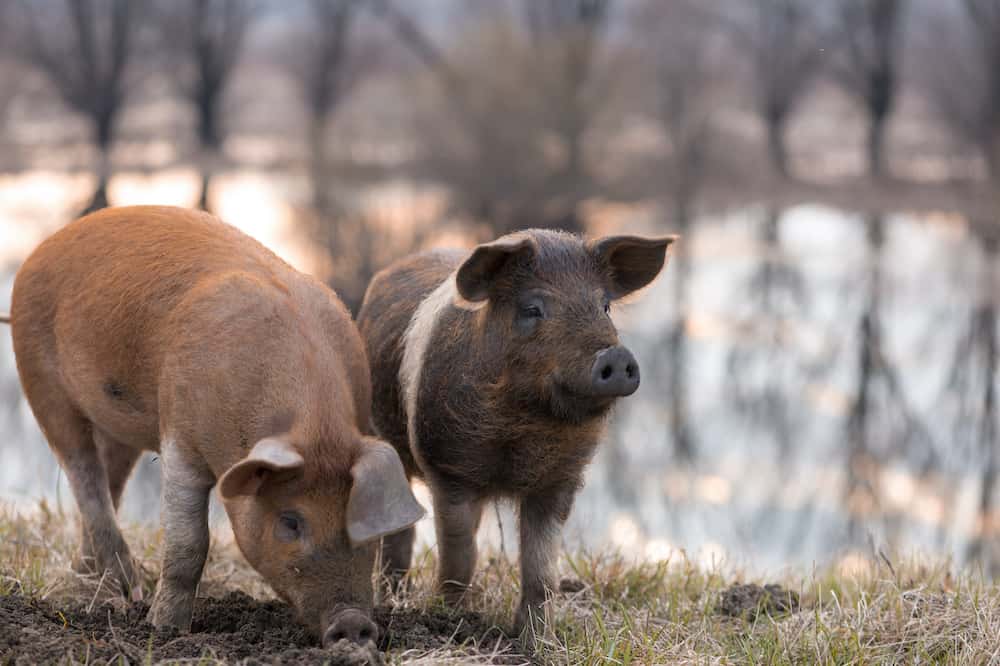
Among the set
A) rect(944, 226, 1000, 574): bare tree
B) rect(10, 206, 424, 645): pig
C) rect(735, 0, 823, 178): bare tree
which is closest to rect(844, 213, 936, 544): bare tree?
rect(944, 226, 1000, 574): bare tree

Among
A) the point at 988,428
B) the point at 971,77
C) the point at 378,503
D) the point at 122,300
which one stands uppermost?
the point at 971,77

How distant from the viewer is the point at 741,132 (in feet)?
98.9

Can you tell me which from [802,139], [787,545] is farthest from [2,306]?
[802,139]

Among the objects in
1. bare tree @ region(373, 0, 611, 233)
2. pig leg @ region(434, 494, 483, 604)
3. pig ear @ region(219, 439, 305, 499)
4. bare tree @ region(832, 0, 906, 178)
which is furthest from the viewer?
bare tree @ region(832, 0, 906, 178)

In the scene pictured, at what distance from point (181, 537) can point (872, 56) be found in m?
28.7

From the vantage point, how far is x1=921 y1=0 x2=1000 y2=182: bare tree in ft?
86.1

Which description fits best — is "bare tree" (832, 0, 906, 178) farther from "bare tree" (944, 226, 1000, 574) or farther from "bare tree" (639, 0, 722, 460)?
"bare tree" (944, 226, 1000, 574)

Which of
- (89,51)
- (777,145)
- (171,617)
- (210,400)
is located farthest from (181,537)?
(89,51)

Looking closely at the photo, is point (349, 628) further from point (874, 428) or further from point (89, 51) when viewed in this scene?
point (89, 51)

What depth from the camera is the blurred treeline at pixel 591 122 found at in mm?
15844

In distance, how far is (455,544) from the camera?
4852 millimetres

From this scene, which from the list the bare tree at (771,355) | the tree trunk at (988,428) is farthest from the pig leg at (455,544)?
the bare tree at (771,355)

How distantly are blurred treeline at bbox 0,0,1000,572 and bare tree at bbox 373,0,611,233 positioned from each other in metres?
0.04

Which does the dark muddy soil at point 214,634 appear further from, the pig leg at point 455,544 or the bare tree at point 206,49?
the bare tree at point 206,49
